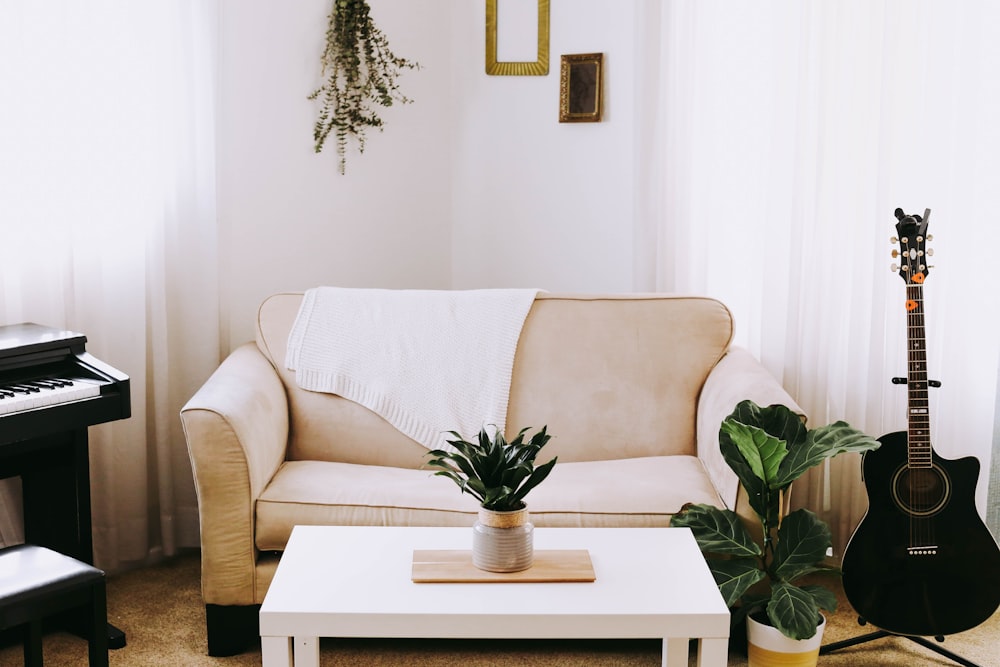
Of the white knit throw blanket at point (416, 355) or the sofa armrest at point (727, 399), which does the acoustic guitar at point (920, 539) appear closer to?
the sofa armrest at point (727, 399)

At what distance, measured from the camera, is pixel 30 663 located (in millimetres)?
1977

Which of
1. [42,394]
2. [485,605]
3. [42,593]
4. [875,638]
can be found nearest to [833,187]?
[875,638]

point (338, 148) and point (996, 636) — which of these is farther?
point (338, 148)

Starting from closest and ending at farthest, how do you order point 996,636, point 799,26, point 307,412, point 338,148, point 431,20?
point 996,636 < point 307,412 < point 799,26 < point 338,148 < point 431,20

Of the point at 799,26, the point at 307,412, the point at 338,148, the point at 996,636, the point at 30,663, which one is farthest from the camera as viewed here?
the point at 338,148

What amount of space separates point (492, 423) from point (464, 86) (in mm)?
1655

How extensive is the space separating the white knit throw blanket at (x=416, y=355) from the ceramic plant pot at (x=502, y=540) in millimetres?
898

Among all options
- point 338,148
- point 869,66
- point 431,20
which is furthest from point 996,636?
point 431,20

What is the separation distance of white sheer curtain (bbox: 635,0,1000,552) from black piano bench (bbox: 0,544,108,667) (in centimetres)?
208

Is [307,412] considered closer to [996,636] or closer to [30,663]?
[30,663]

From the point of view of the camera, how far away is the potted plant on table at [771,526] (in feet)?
7.00

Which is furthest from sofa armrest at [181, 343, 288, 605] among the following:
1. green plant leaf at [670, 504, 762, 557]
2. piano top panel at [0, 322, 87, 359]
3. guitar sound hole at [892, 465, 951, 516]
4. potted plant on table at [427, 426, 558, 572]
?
guitar sound hole at [892, 465, 951, 516]

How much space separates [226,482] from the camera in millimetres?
2297

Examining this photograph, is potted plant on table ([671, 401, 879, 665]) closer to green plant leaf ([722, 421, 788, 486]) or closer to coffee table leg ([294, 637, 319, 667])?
green plant leaf ([722, 421, 788, 486])
